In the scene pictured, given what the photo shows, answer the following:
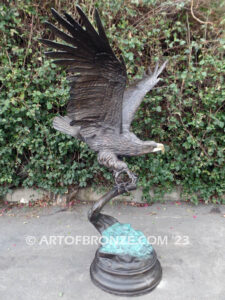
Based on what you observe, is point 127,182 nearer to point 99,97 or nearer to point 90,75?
point 99,97

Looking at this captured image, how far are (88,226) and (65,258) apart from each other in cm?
70

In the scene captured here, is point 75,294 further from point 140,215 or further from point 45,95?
point 45,95

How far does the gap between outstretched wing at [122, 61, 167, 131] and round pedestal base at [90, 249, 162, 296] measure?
48.0 inches

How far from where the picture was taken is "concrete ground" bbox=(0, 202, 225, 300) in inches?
90.8

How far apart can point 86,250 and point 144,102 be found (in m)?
2.10

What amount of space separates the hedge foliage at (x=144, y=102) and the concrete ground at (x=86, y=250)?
0.43 metres

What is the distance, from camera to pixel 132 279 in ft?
7.40

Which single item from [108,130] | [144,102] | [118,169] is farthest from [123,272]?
[144,102]

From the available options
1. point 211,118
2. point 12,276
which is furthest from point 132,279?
point 211,118

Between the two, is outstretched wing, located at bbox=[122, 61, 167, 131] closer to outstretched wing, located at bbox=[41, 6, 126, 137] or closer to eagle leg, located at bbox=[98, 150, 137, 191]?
outstretched wing, located at bbox=[41, 6, 126, 137]

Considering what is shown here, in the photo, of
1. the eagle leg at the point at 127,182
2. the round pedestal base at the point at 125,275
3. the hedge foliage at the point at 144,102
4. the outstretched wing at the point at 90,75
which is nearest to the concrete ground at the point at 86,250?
the round pedestal base at the point at 125,275

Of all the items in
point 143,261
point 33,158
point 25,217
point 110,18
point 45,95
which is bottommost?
point 25,217

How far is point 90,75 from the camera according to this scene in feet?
6.48

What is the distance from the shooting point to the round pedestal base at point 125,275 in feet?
7.36
